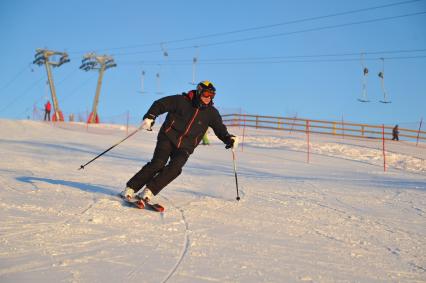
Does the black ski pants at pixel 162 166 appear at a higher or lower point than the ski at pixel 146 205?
higher

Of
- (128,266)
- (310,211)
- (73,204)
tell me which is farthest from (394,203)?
(128,266)

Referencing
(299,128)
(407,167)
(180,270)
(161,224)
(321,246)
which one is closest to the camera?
(180,270)

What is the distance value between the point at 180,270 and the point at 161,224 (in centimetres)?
162

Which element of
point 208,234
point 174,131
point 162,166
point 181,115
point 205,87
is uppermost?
point 205,87

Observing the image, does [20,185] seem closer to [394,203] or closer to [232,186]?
[232,186]

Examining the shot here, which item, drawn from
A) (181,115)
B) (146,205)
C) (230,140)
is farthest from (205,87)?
(146,205)

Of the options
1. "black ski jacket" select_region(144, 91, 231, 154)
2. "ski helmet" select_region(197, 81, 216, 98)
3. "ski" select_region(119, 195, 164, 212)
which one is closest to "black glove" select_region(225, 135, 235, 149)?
"black ski jacket" select_region(144, 91, 231, 154)

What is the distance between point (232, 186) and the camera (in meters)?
8.98

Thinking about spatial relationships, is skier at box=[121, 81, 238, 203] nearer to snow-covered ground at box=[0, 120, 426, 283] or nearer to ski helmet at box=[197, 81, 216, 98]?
ski helmet at box=[197, 81, 216, 98]

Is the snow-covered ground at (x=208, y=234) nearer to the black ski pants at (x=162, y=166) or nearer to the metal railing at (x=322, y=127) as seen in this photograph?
the black ski pants at (x=162, y=166)

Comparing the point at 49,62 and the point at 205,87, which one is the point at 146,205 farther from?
the point at 49,62

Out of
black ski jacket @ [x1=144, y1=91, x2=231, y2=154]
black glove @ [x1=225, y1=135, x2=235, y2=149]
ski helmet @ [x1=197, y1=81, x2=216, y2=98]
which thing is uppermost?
ski helmet @ [x1=197, y1=81, x2=216, y2=98]

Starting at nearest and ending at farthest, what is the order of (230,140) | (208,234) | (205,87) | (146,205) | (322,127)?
(208,234) < (146,205) < (205,87) < (230,140) < (322,127)

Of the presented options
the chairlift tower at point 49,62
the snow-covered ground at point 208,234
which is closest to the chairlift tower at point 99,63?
the chairlift tower at point 49,62
